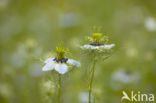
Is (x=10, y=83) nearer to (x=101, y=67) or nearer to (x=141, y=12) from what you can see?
(x=101, y=67)

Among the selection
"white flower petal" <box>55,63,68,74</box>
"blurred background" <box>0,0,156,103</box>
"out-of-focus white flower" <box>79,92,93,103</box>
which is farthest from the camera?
"blurred background" <box>0,0,156,103</box>

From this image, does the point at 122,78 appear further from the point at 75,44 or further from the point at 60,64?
the point at 60,64

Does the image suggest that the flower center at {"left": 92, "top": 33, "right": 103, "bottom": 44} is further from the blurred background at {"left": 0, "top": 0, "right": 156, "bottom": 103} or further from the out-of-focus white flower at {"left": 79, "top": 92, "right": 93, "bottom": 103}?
the out-of-focus white flower at {"left": 79, "top": 92, "right": 93, "bottom": 103}

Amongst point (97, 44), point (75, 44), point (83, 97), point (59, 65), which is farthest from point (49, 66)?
point (75, 44)

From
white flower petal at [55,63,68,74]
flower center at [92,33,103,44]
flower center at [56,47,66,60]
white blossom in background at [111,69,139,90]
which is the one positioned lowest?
white flower petal at [55,63,68,74]

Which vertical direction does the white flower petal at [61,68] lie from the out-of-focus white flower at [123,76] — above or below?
below

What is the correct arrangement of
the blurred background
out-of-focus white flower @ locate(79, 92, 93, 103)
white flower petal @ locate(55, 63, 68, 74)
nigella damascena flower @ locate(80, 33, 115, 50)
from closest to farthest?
white flower petal @ locate(55, 63, 68, 74) < nigella damascena flower @ locate(80, 33, 115, 50) < out-of-focus white flower @ locate(79, 92, 93, 103) < the blurred background

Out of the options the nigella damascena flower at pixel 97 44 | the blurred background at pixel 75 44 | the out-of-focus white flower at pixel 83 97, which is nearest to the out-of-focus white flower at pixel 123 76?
the blurred background at pixel 75 44

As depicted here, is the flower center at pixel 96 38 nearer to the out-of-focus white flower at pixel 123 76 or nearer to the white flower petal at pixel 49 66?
the white flower petal at pixel 49 66

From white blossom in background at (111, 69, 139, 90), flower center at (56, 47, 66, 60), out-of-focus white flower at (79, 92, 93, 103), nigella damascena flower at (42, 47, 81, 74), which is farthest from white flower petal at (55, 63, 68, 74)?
white blossom in background at (111, 69, 139, 90)

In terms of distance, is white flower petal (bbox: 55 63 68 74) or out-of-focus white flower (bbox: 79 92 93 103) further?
out-of-focus white flower (bbox: 79 92 93 103)
